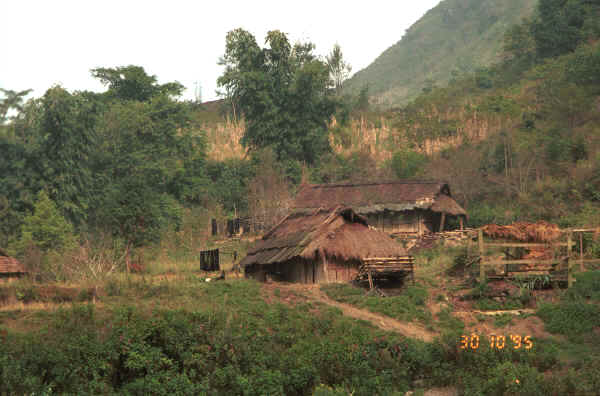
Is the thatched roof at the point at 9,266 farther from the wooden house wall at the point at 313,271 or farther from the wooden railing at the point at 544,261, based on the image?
the wooden railing at the point at 544,261

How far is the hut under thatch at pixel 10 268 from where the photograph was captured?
24703 mm

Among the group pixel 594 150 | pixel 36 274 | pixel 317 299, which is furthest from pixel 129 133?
pixel 594 150

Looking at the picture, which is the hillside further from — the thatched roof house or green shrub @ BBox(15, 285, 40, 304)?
green shrub @ BBox(15, 285, 40, 304)

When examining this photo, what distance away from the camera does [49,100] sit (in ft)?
119

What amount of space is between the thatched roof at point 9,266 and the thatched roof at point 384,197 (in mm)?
14315

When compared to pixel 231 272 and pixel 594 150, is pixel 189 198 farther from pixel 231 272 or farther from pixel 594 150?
pixel 594 150

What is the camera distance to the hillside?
76000mm

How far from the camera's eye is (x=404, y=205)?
108ft

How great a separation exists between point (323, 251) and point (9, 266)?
40.2 feet

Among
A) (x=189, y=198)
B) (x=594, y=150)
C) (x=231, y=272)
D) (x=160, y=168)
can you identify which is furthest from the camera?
(x=189, y=198)

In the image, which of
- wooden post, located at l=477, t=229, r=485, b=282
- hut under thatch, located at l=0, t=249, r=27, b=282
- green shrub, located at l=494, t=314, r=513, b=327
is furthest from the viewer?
hut under thatch, located at l=0, t=249, r=27, b=282

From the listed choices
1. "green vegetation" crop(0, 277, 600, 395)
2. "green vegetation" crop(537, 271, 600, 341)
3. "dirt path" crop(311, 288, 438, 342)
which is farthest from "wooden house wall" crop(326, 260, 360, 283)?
"green vegetation" crop(537, 271, 600, 341)

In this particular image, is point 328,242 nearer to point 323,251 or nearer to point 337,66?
point 323,251

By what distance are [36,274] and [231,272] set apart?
7.18 m
